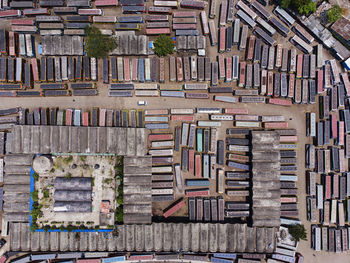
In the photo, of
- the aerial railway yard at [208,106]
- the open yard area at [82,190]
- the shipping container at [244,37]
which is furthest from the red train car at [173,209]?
the shipping container at [244,37]

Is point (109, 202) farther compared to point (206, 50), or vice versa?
point (206, 50)

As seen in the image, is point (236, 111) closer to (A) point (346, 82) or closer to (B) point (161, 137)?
(B) point (161, 137)

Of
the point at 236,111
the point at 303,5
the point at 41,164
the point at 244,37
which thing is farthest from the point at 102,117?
the point at 303,5

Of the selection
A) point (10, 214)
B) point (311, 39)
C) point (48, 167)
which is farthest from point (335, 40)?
point (10, 214)

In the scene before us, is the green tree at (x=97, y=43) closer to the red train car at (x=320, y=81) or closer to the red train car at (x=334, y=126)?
the red train car at (x=320, y=81)

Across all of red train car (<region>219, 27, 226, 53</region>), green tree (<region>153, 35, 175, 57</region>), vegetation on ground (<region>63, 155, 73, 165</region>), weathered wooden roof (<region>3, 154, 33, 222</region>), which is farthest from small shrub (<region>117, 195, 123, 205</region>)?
red train car (<region>219, 27, 226, 53</region>)

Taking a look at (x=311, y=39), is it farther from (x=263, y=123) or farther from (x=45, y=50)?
(x=45, y=50)
